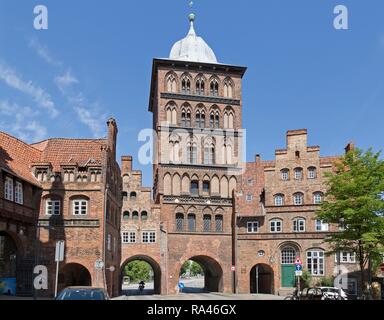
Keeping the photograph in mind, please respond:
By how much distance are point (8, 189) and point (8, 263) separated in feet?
20.4

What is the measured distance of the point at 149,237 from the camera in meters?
50.8

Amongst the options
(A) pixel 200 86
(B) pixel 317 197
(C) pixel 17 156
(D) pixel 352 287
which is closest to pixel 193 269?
(A) pixel 200 86

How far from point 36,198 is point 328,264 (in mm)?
27814

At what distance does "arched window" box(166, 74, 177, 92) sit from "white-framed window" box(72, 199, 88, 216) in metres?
22.4

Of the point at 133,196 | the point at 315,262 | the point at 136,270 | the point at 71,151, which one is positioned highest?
the point at 71,151

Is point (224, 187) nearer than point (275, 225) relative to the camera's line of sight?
No

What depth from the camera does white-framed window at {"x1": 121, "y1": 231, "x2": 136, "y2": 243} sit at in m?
50.4

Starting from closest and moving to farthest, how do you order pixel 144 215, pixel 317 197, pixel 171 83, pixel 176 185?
pixel 317 197, pixel 144 215, pixel 176 185, pixel 171 83

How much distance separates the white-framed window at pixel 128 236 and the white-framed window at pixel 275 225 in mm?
13991

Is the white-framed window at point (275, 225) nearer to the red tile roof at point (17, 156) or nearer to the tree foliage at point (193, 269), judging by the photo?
the red tile roof at point (17, 156)

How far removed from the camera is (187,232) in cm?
5219

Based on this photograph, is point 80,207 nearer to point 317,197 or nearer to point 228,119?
point 317,197
